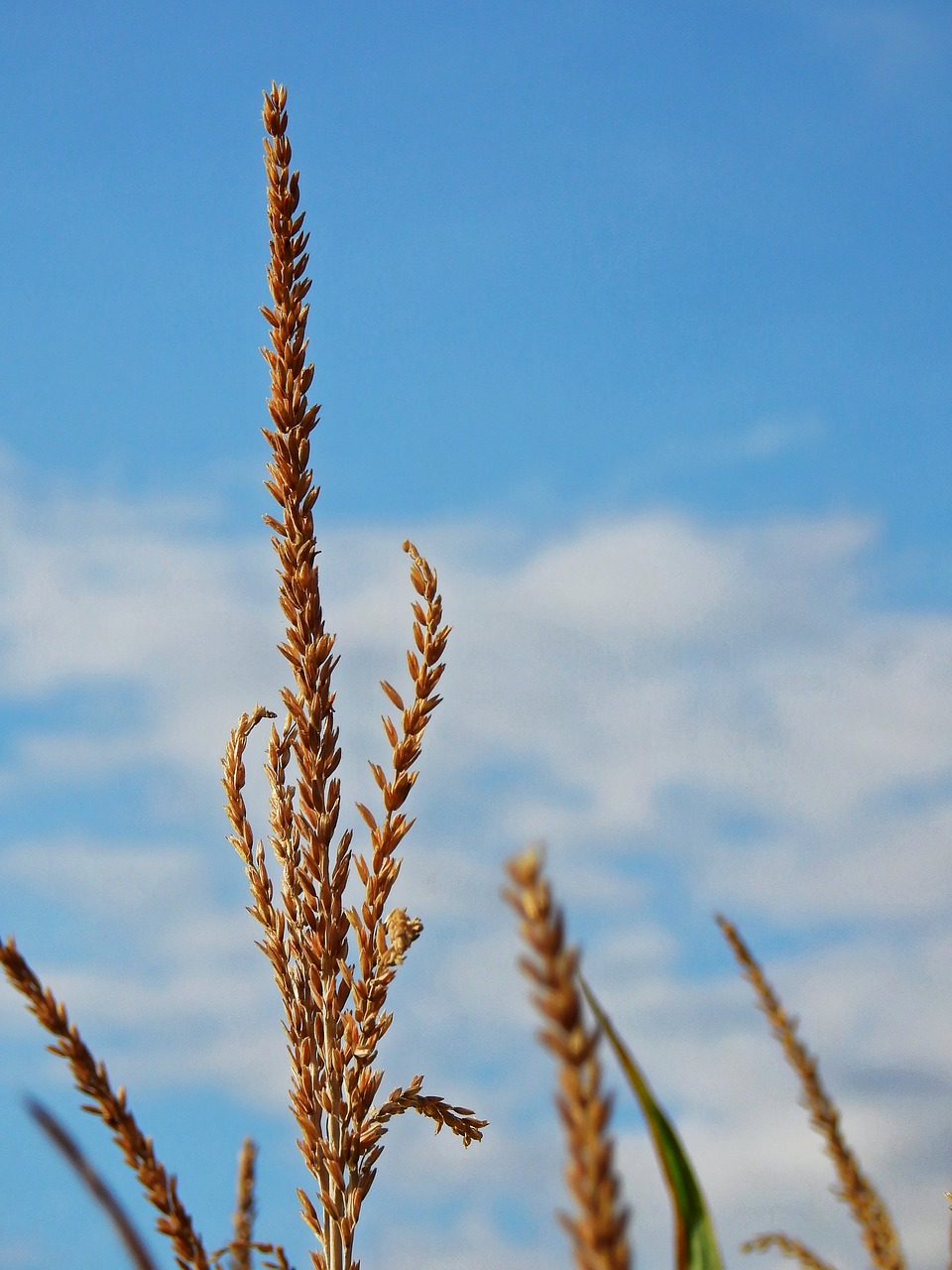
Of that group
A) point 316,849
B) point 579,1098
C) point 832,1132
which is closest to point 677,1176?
point 832,1132

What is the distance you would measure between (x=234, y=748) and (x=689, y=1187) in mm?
2179

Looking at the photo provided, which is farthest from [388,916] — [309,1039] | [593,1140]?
[593,1140]

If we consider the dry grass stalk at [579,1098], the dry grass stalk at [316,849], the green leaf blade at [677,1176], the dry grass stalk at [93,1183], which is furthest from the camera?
the dry grass stalk at [316,849]

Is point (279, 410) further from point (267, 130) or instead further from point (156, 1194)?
point (156, 1194)

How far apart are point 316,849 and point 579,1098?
2319 mm

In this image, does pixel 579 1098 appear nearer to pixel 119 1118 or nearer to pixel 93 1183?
pixel 93 1183

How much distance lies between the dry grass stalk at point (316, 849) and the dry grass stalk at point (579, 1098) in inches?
71.5

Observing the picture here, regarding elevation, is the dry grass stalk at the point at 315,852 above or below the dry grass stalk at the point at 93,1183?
above

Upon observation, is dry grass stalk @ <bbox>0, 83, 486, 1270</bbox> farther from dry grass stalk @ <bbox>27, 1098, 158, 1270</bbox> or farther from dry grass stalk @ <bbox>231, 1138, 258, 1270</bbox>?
dry grass stalk @ <bbox>27, 1098, 158, 1270</bbox>

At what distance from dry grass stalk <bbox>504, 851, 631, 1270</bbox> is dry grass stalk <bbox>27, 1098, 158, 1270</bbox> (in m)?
0.65

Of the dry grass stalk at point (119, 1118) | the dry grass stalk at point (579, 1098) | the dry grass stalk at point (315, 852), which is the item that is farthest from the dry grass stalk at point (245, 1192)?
the dry grass stalk at point (579, 1098)

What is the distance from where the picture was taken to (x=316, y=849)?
121 inches

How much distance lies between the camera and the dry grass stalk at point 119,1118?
200 cm

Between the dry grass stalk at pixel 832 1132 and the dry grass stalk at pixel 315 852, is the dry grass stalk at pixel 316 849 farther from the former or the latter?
the dry grass stalk at pixel 832 1132
